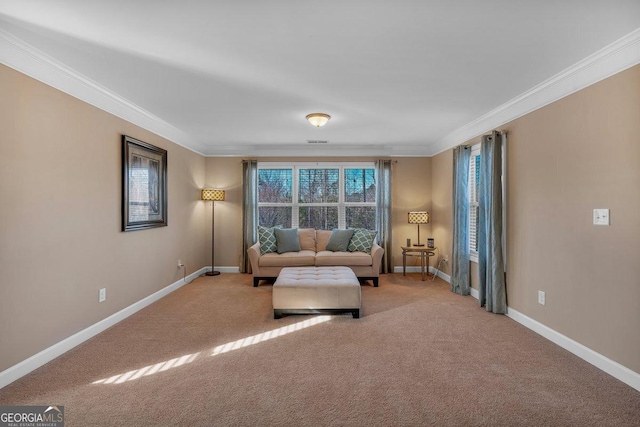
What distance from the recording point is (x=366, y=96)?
11.9ft

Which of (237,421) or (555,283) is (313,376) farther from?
(555,283)

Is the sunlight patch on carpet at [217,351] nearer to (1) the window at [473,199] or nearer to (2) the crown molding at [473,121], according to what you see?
(2) the crown molding at [473,121]

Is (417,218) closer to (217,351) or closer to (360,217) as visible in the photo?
(360,217)

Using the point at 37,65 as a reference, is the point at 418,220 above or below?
below

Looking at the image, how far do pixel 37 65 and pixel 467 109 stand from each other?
4.21 meters

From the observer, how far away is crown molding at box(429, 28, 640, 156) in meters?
2.41

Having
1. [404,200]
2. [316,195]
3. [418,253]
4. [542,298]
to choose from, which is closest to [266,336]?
[542,298]

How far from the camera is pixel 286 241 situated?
582 centimetres

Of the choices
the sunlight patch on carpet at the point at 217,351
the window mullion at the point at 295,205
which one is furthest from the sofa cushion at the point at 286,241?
the sunlight patch on carpet at the point at 217,351

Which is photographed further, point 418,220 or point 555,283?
point 418,220

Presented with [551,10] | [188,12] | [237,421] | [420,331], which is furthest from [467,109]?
[237,421]

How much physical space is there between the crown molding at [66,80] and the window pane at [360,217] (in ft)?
11.9

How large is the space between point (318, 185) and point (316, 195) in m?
0.20

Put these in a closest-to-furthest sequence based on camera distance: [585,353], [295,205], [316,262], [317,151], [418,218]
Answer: [585,353], [316,262], [418,218], [317,151], [295,205]
